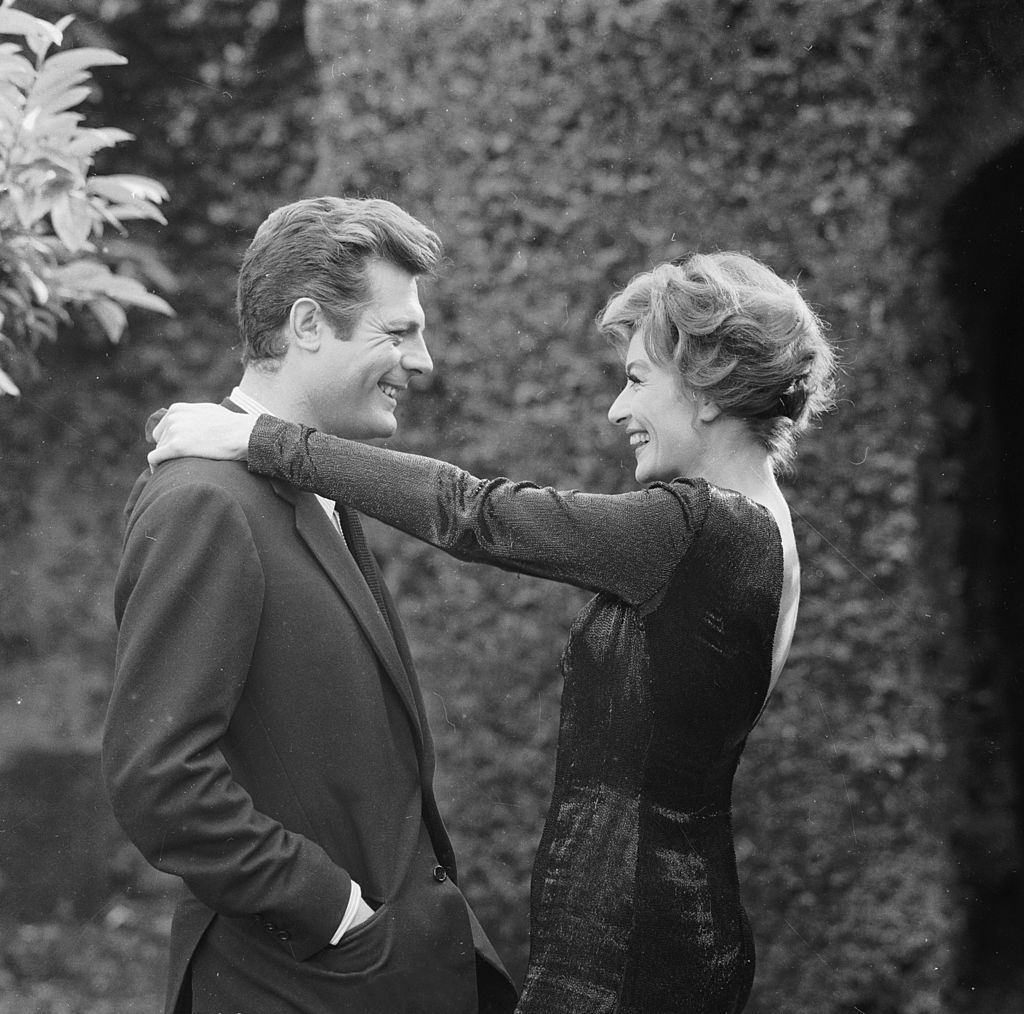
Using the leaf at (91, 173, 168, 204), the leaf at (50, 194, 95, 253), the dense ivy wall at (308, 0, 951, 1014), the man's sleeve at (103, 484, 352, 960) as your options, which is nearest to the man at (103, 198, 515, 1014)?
the man's sleeve at (103, 484, 352, 960)

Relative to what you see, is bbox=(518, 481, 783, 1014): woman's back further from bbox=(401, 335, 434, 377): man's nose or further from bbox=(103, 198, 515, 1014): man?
bbox=(401, 335, 434, 377): man's nose

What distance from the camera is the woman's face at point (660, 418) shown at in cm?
227

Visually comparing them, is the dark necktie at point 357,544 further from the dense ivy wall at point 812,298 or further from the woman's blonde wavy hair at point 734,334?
the dense ivy wall at point 812,298

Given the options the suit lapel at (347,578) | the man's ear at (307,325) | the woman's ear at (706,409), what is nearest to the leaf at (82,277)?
the man's ear at (307,325)

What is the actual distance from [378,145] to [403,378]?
5.72 ft

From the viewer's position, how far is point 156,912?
459cm

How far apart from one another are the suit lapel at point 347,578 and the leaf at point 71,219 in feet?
4.62

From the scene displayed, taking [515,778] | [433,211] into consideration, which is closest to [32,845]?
[515,778]

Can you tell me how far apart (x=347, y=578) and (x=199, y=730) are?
440mm

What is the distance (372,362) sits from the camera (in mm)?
2471

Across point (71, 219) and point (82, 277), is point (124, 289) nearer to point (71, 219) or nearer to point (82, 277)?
point (82, 277)

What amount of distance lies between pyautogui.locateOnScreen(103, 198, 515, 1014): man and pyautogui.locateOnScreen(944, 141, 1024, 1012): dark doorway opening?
1.82 m

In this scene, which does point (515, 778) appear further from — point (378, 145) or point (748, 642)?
point (378, 145)

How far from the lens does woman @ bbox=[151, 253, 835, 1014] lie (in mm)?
2094
